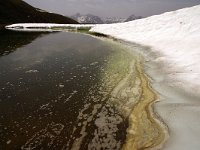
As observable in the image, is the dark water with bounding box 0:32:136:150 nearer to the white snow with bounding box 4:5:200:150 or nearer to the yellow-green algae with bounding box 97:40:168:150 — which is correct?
the yellow-green algae with bounding box 97:40:168:150

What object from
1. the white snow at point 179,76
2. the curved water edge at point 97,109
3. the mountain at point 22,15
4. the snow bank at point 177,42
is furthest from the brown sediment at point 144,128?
the mountain at point 22,15

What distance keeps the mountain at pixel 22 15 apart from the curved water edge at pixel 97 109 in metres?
109

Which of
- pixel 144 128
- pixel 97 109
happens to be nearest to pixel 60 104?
pixel 97 109

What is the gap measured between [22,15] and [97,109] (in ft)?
434

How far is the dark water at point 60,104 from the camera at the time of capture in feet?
39.7

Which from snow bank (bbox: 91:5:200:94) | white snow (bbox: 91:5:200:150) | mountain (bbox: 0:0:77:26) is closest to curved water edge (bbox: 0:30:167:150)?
white snow (bbox: 91:5:200:150)

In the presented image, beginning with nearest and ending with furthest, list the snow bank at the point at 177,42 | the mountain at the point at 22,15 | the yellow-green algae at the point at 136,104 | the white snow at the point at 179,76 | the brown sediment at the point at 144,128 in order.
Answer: the brown sediment at the point at 144,128
the yellow-green algae at the point at 136,104
the white snow at the point at 179,76
the snow bank at the point at 177,42
the mountain at the point at 22,15

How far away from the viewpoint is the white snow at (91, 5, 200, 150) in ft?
43.5

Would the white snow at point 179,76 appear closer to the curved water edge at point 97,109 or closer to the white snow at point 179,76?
the white snow at point 179,76

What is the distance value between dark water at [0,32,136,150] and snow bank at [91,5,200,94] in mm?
4586

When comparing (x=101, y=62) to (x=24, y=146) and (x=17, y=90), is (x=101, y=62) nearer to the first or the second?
(x=17, y=90)

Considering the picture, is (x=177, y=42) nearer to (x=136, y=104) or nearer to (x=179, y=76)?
(x=179, y=76)

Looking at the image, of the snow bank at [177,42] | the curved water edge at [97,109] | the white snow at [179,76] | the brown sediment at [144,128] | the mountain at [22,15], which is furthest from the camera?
the mountain at [22,15]

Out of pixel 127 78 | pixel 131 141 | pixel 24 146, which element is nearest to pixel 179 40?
pixel 127 78
